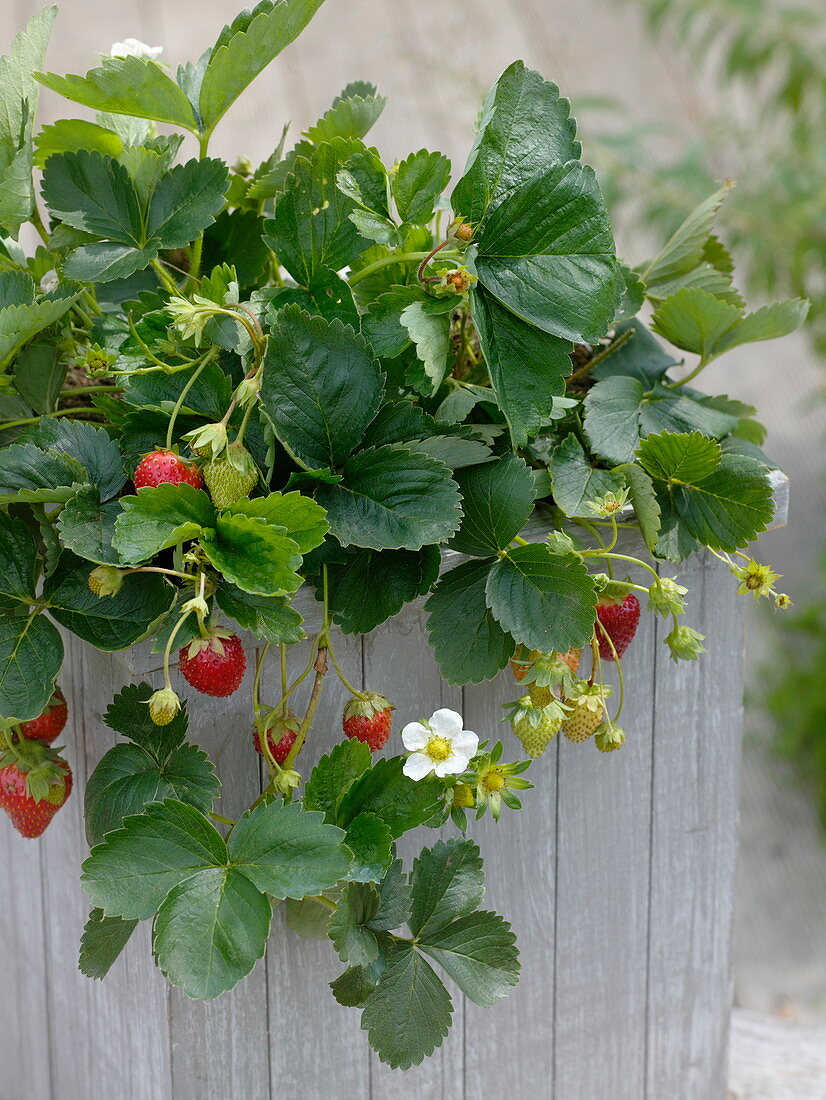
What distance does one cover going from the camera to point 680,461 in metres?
0.71

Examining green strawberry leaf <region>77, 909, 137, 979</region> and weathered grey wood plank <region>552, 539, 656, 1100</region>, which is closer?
green strawberry leaf <region>77, 909, 137, 979</region>

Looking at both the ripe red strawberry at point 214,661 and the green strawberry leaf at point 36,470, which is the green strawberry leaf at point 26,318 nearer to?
the green strawberry leaf at point 36,470

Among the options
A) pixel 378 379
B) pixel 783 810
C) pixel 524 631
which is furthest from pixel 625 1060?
pixel 783 810

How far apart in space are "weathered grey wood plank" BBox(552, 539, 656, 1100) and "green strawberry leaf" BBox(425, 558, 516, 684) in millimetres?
156

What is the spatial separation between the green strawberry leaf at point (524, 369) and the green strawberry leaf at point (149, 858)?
26cm

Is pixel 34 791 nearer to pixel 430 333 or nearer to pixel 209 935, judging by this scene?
pixel 209 935

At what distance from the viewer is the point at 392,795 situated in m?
0.63

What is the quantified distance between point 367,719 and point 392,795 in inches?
1.8

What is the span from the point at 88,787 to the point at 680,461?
39cm

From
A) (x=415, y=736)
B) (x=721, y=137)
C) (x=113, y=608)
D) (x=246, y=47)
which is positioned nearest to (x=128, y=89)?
(x=246, y=47)

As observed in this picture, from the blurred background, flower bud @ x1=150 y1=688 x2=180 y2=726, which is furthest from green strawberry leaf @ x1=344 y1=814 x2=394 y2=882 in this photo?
the blurred background

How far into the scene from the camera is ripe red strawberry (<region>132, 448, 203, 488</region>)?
595 millimetres

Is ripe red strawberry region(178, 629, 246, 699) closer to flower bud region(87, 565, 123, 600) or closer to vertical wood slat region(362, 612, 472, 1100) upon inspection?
flower bud region(87, 565, 123, 600)

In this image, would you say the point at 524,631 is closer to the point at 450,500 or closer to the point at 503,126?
the point at 450,500
